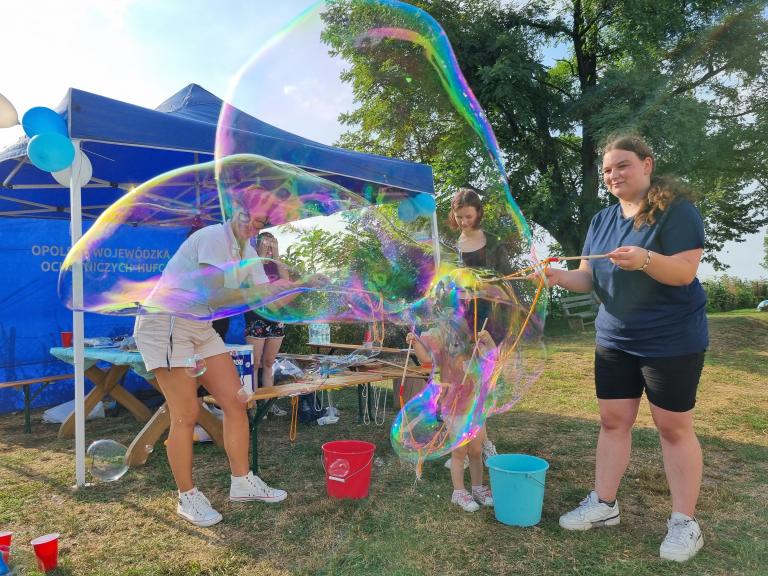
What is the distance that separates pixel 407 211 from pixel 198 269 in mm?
2003

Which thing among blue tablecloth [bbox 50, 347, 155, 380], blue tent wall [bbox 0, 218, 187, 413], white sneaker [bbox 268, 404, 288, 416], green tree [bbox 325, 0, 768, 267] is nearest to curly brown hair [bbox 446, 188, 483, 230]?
blue tablecloth [bbox 50, 347, 155, 380]

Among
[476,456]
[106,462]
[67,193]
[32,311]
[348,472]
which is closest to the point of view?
[476,456]

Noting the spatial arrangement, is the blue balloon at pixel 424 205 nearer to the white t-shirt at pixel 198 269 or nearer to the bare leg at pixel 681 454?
the white t-shirt at pixel 198 269

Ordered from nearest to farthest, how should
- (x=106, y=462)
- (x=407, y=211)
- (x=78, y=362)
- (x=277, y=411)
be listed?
(x=106, y=462) → (x=78, y=362) → (x=407, y=211) → (x=277, y=411)

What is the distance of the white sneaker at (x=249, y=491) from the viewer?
3.21m

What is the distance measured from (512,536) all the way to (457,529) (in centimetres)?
28

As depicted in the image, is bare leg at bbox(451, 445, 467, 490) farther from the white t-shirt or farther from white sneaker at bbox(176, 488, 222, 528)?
the white t-shirt

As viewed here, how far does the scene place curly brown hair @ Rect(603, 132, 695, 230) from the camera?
91.7 inches

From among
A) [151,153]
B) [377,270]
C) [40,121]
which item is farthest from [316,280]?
[151,153]

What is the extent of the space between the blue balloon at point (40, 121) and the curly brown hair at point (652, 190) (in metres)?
3.39

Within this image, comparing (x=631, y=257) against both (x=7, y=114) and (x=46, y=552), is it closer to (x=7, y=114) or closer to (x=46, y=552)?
(x=46, y=552)

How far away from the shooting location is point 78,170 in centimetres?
363

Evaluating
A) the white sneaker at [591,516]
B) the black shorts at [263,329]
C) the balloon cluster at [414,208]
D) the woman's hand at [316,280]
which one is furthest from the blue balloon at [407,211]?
the white sneaker at [591,516]

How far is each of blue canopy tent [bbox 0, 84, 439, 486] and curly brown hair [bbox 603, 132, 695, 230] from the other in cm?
121
